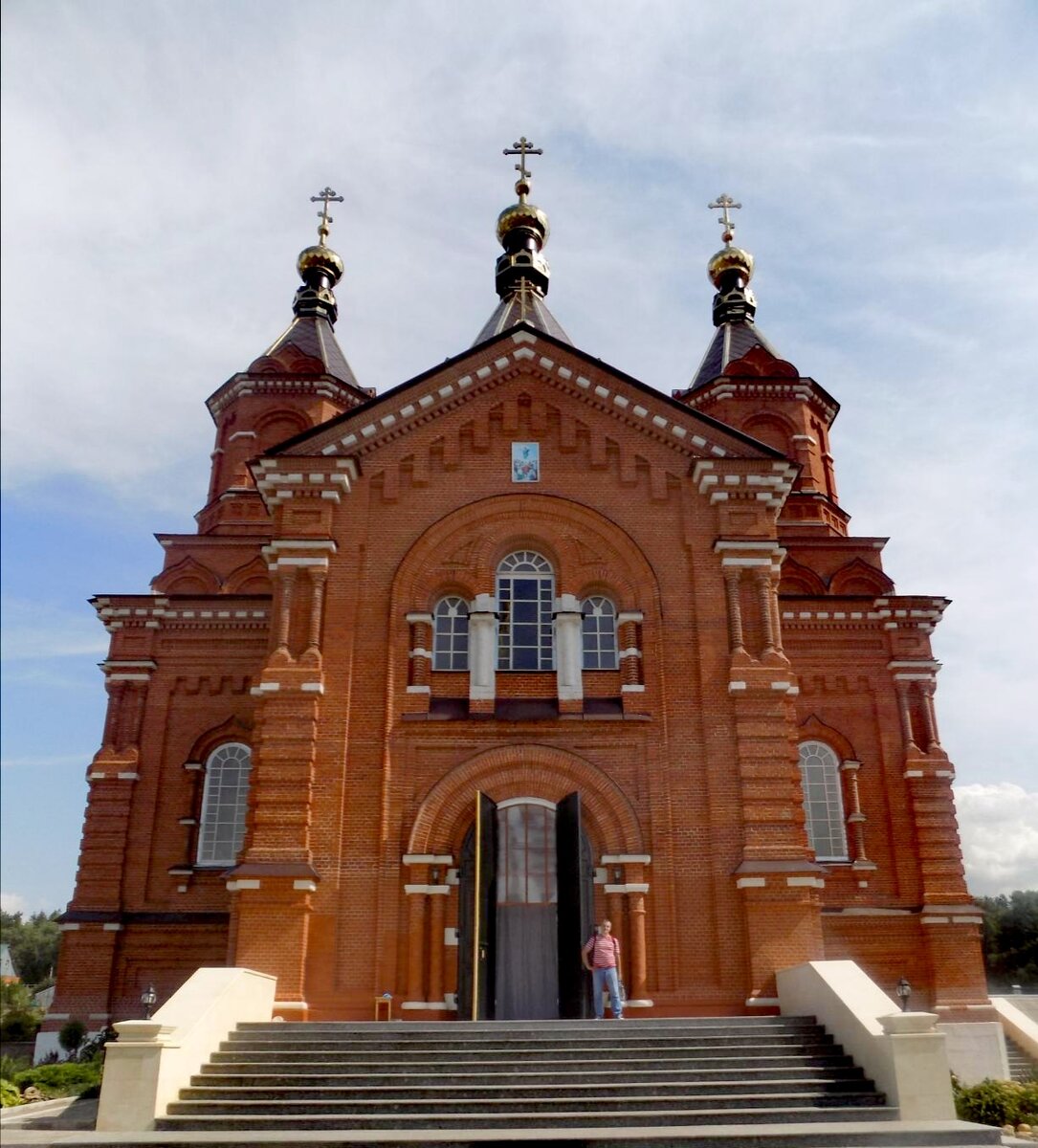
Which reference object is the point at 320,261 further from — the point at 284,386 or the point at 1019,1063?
the point at 1019,1063

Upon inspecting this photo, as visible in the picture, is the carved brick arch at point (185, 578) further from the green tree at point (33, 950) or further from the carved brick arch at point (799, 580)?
the green tree at point (33, 950)

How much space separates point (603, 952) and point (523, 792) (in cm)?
249

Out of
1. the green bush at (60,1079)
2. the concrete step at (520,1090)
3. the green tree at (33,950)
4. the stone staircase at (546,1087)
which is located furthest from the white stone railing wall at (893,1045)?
the green tree at (33,950)

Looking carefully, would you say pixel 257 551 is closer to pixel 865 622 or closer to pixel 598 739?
Answer: pixel 598 739

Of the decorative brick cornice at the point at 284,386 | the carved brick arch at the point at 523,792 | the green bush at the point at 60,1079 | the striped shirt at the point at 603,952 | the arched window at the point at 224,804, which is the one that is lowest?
the green bush at the point at 60,1079

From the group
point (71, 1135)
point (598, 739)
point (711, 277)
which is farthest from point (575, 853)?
point (711, 277)

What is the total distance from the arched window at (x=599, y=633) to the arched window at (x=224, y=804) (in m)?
7.21

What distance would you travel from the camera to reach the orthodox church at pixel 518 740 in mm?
14000

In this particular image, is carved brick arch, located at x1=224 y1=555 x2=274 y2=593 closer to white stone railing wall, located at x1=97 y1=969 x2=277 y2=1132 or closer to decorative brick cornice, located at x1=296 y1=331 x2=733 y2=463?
decorative brick cornice, located at x1=296 y1=331 x2=733 y2=463

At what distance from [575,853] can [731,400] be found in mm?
14445

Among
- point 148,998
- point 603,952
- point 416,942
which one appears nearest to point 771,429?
point 603,952

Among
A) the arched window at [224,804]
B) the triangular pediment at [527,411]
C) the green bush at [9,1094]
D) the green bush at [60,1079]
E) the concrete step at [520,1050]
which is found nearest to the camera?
the concrete step at [520,1050]

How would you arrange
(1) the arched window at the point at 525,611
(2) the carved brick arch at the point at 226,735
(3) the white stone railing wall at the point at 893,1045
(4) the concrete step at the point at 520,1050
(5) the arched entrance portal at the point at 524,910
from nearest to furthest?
(3) the white stone railing wall at the point at 893,1045
(4) the concrete step at the point at 520,1050
(5) the arched entrance portal at the point at 524,910
(1) the arched window at the point at 525,611
(2) the carved brick arch at the point at 226,735

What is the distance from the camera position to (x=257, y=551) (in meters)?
22.9
